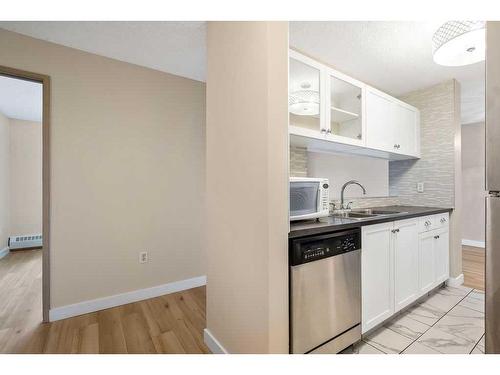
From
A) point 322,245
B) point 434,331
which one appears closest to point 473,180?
point 434,331

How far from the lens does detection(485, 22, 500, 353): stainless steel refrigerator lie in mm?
491

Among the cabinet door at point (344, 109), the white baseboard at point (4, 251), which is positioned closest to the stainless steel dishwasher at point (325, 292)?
the cabinet door at point (344, 109)

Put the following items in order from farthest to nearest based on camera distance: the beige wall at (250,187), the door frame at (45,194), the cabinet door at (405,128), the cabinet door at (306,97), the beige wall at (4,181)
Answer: the beige wall at (4,181)
the cabinet door at (405,128)
the door frame at (45,194)
the cabinet door at (306,97)
the beige wall at (250,187)

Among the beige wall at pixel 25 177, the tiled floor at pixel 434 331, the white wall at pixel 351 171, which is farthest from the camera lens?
the beige wall at pixel 25 177

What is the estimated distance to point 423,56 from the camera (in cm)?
215

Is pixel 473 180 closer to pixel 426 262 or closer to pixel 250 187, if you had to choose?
pixel 426 262

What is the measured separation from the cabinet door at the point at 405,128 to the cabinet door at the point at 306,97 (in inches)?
46.3

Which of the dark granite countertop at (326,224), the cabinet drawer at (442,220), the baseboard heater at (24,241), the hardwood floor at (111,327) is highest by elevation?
the dark granite countertop at (326,224)

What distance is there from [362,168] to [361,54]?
1.20 metres

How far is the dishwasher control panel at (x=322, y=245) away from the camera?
1232mm

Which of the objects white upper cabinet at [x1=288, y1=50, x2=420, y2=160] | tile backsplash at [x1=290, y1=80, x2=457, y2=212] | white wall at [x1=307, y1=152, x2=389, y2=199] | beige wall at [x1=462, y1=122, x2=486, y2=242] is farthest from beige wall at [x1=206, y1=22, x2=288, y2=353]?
beige wall at [x1=462, y1=122, x2=486, y2=242]

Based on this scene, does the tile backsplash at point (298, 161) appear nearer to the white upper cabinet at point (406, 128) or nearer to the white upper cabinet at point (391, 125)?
the white upper cabinet at point (391, 125)

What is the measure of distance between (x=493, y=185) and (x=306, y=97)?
145 centimetres

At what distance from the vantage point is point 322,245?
135 cm
